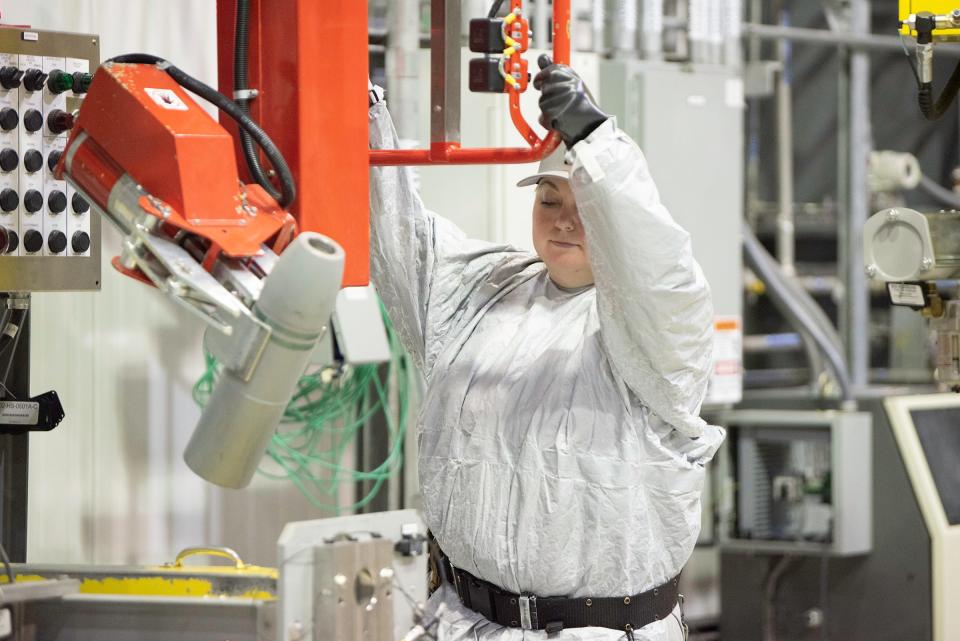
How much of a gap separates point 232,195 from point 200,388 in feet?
6.22

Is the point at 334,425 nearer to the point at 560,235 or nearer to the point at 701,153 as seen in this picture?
the point at 701,153

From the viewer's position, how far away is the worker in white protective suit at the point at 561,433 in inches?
83.9

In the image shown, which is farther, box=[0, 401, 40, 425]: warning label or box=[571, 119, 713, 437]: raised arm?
box=[0, 401, 40, 425]: warning label

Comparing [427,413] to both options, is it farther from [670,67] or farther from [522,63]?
[670,67]

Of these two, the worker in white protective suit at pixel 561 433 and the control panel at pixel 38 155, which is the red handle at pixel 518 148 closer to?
the worker in white protective suit at pixel 561 433

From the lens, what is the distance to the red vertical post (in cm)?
185

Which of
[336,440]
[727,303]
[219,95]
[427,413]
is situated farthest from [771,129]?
[219,95]

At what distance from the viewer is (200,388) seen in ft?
11.7

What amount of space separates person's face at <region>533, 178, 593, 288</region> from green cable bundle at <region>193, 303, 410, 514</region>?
1.34 metres

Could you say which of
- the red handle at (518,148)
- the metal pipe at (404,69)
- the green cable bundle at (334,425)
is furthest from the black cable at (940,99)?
the green cable bundle at (334,425)

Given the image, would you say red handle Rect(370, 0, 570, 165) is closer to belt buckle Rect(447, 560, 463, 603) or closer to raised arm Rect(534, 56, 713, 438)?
raised arm Rect(534, 56, 713, 438)

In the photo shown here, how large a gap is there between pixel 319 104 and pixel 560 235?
0.61 meters

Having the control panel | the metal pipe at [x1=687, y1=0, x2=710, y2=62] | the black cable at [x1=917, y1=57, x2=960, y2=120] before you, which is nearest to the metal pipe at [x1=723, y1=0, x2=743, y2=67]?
the metal pipe at [x1=687, y1=0, x2=710, y2=62]

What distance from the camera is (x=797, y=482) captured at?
4.27 meters
